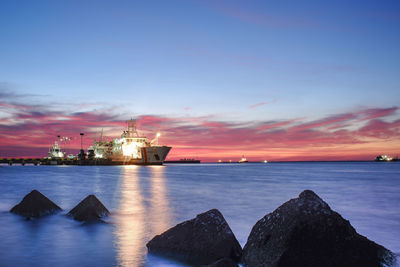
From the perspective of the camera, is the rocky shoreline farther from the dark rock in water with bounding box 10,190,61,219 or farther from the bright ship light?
the bright ship light

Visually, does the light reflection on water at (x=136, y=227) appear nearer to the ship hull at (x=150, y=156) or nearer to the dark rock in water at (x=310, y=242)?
the dark rock in water at (x=310, y=242)

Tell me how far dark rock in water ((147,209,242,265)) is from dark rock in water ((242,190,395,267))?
0.92m

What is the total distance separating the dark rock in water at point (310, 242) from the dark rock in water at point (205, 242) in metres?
0.92

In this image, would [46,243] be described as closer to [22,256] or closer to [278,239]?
[22,256]

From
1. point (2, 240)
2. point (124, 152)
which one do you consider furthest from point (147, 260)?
point (124, 152)

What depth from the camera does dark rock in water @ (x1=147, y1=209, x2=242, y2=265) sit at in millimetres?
7273

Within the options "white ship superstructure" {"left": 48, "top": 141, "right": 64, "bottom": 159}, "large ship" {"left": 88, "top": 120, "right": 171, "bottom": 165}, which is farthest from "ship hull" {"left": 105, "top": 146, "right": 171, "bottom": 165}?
"white ship superstructure" {"left": 48, "top": 141, "right": 64, "bottom": 159}

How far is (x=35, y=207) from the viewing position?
1372cm

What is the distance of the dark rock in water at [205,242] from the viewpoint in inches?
286

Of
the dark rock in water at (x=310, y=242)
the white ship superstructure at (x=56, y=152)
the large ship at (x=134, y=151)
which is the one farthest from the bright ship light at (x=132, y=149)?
the dark rock in water at (x=310, y=242)

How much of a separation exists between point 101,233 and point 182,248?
4.55 meters

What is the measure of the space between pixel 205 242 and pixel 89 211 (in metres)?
7.11

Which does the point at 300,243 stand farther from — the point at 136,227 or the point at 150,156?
the point at 150,156

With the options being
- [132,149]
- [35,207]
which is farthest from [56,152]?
[35,207]
